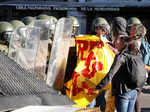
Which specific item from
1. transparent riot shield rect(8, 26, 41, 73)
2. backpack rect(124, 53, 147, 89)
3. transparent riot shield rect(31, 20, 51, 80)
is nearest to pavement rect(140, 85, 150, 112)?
transparent riot shield rect(31, 20, 51, 80)

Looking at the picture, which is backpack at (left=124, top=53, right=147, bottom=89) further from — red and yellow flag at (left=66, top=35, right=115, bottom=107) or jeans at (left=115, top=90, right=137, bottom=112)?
red and yellow flag at (left=66, top=35, right=115, bottom=107)

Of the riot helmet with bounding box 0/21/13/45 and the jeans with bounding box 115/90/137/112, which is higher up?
the riot helmet with bounding box 0/21/13/45

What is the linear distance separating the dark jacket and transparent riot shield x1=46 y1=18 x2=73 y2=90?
0.95 meters

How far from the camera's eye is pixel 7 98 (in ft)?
6.18

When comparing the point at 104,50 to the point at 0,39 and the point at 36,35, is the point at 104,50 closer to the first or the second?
the point at 36,35

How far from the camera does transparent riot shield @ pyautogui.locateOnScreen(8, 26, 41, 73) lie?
471 cm

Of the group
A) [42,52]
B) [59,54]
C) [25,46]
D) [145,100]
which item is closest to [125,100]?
[59,54]

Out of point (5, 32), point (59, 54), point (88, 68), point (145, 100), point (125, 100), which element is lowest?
point (145, 100)

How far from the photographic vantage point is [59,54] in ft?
16.5

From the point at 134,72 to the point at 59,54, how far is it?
1.30m

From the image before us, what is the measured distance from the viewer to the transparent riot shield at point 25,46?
4.71 m

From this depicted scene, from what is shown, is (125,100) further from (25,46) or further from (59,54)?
(25,46)

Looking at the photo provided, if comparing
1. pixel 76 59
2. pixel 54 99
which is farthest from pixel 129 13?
pixel 54 99

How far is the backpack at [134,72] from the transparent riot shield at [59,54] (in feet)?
3.90
